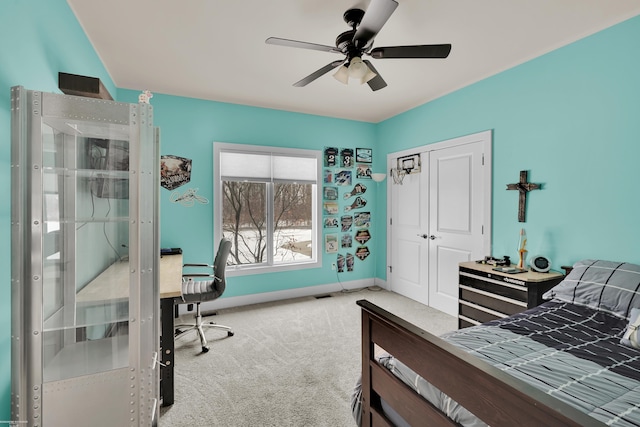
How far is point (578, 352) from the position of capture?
143 centimetres

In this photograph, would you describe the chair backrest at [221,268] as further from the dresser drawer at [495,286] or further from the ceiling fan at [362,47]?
the dresser drawer at [495,286]

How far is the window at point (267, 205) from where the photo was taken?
12.9ft

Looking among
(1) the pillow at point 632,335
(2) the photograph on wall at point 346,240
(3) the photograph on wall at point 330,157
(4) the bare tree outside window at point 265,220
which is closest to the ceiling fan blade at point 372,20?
(1) the pillow at point 632,335

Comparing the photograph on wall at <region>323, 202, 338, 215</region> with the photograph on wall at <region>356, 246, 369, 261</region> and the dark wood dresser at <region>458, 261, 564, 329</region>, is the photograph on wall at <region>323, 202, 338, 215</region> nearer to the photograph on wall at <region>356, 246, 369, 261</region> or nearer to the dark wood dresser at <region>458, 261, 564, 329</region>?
the photograph on wall at <region>356, 246, 369, 261</region>

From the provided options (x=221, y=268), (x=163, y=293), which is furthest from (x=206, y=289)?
(x=163, y=293)

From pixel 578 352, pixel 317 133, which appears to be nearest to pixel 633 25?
pixel 578 352

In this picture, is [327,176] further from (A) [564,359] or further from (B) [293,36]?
(A) [564,359]

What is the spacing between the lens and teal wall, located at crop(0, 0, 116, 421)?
1.18m

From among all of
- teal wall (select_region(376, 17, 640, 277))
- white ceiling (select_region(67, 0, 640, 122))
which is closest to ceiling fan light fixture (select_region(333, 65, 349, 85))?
white ceiling (select_region(67, 0, 640, 122))

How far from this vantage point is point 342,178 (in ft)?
15.1

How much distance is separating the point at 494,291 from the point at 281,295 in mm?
2633

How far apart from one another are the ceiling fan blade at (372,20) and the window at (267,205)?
2.27m

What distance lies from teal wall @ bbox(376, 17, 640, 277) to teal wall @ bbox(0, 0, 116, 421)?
3625 millimetres

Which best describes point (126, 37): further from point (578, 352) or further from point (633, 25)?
point (633, 25)
